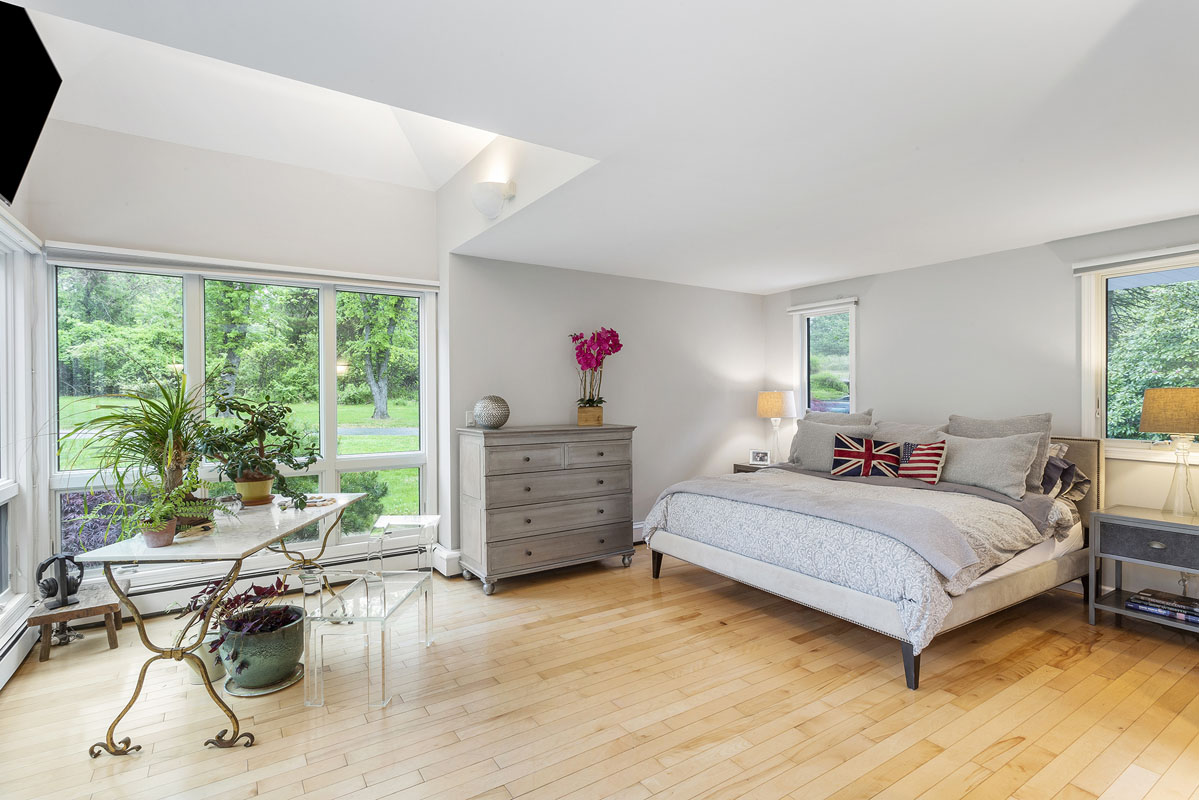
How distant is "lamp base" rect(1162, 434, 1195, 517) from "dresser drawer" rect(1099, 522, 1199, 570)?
0.38 m

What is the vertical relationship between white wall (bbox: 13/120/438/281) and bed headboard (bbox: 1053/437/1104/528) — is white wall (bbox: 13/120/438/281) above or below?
above

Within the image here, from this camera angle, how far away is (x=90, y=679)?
268 cm

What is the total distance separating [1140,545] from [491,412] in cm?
371

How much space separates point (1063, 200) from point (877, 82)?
1911 millimetres

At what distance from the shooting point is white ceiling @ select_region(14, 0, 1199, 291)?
61.6 inches

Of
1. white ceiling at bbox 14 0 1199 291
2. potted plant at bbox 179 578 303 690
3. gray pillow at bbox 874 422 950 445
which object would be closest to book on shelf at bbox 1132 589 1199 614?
gray pillow at bbox 874 422 950 445

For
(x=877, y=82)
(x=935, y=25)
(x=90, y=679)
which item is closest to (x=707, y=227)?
(x=877, y=82)

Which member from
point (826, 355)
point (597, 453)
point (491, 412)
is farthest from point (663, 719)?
point (826, 355)

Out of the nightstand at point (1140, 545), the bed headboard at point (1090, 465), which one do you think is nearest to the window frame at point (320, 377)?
the nightstand at point (1140, 545)

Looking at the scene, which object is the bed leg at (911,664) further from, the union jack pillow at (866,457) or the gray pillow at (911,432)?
the gray pillow at (911,432)

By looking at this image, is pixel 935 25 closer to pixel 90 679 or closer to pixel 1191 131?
pixel 1191 131

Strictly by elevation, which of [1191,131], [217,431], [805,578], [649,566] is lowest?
[649,566]

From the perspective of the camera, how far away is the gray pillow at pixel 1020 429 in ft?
11.4

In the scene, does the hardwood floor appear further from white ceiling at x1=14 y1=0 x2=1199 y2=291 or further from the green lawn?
white ceiling at x1=14 y1=0 x2=1199 y2=291
